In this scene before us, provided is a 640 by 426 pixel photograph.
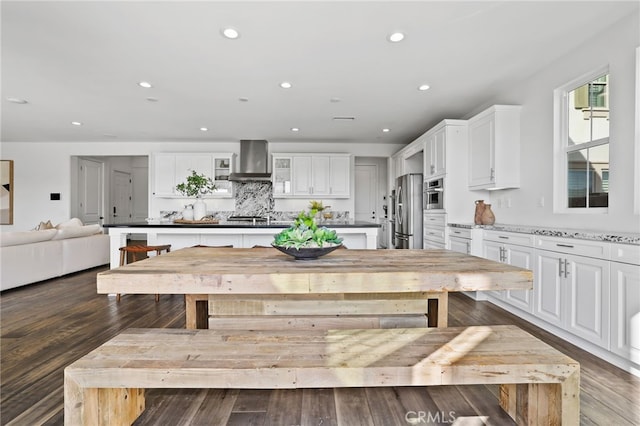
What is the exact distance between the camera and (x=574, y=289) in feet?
7.93

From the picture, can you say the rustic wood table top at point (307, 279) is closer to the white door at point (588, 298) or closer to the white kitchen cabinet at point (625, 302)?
the white kitchen cabinet at point (625, 302)

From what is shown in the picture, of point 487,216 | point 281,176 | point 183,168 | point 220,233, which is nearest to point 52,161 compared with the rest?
point 183,168

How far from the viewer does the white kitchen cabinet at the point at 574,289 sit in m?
2.19

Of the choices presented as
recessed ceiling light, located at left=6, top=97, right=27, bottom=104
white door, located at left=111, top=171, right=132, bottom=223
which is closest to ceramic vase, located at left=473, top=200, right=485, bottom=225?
recessed ceiling light, located at left=6, top=97, right=27, bottom=104

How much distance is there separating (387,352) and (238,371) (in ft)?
1.99

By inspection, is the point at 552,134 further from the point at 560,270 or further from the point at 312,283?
the point at 312,283

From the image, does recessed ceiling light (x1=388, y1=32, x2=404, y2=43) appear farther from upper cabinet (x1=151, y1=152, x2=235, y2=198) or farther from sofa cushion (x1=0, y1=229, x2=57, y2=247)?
sofa cushion (x1=0, y1=229, x2=57, y2=247)

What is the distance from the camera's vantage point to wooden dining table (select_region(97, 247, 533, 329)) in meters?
1.36

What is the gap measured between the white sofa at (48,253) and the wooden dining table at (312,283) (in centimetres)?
355

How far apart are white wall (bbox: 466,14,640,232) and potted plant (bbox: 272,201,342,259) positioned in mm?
2335

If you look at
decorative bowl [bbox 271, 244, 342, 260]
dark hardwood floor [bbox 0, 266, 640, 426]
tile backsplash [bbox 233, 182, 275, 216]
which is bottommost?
dark hardwood floor [bbox 0, 266, 640, 426]

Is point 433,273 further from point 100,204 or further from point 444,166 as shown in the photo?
point 100,204

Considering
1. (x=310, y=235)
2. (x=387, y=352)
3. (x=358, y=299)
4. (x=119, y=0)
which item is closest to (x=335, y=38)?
(x=119, y=0)

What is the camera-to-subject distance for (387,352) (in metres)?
1.31
